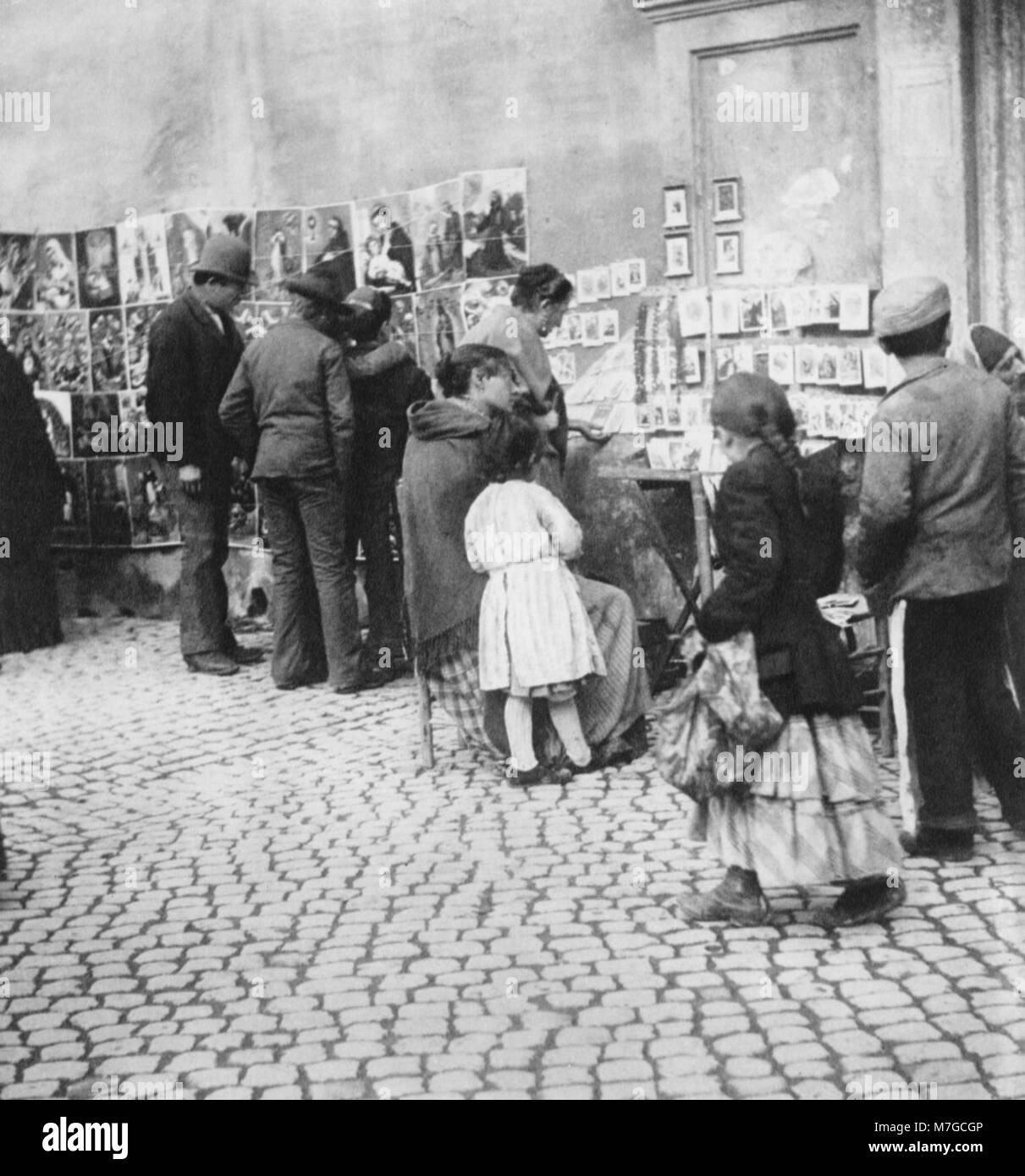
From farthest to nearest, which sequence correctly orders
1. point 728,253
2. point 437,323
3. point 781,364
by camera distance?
point 437,323 < point 728,253 < point 781,364

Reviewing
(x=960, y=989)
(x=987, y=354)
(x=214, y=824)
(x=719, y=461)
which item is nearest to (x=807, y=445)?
(x=719, y=461)

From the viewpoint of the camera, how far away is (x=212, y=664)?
8602mm

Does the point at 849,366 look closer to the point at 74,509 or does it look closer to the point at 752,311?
the point at 752,311

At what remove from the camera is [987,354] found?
6023 mm

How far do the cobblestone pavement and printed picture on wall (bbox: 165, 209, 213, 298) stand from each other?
11.2 feet

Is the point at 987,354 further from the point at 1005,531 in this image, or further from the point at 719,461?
the point at 719,461

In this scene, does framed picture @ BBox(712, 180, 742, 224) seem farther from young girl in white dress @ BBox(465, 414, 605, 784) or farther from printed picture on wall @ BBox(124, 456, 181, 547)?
printed picture on wall @ BBox(124, 456, 181, 547)

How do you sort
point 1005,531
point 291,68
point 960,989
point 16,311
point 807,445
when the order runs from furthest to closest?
point 16,311 < point 291,68 < point 807,445 < point 1005,531 < point 960,989

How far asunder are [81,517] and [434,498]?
12.2 feet

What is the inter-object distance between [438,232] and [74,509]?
8.57ft

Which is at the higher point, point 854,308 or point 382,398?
point 854,308

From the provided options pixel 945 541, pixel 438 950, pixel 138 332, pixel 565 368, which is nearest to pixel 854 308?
pixel 565 368

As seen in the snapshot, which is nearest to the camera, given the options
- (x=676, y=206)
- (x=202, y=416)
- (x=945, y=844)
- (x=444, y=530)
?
(x=945, y=844)

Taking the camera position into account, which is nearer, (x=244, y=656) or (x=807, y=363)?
(x=807, y=363)
